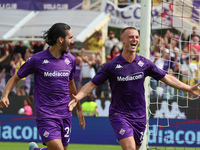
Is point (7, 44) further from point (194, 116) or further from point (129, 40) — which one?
point (129, 40)

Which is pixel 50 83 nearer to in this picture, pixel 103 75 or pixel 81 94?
pixel 81 94

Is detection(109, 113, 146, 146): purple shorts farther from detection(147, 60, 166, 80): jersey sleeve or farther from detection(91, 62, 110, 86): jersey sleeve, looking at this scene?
detection(147, 60, 166, 80): jersey sleeve

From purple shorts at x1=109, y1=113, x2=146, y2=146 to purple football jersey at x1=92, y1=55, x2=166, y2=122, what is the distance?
2.8 inches

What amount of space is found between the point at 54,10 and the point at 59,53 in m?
13.0

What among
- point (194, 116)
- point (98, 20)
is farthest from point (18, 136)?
point (98, 20)

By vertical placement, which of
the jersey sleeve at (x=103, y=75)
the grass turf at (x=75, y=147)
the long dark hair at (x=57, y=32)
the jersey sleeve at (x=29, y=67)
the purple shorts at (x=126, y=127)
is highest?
the long dark hair at (x=57, y=32)

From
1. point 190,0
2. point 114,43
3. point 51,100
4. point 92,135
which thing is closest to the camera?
point 51,100

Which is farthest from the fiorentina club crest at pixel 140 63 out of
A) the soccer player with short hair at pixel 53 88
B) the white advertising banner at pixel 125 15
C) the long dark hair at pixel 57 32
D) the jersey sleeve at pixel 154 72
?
the white advertising banner at pixel 125 15

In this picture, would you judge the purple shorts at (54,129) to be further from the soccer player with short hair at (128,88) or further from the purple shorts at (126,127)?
the purple shorts at (126,127)

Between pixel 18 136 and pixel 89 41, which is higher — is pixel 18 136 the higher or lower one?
the lower one

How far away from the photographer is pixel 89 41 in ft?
61.9

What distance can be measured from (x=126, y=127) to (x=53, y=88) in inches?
47.5

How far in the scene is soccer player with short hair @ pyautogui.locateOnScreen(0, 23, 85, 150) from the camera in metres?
6.80

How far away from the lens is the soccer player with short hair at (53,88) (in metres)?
6.80
